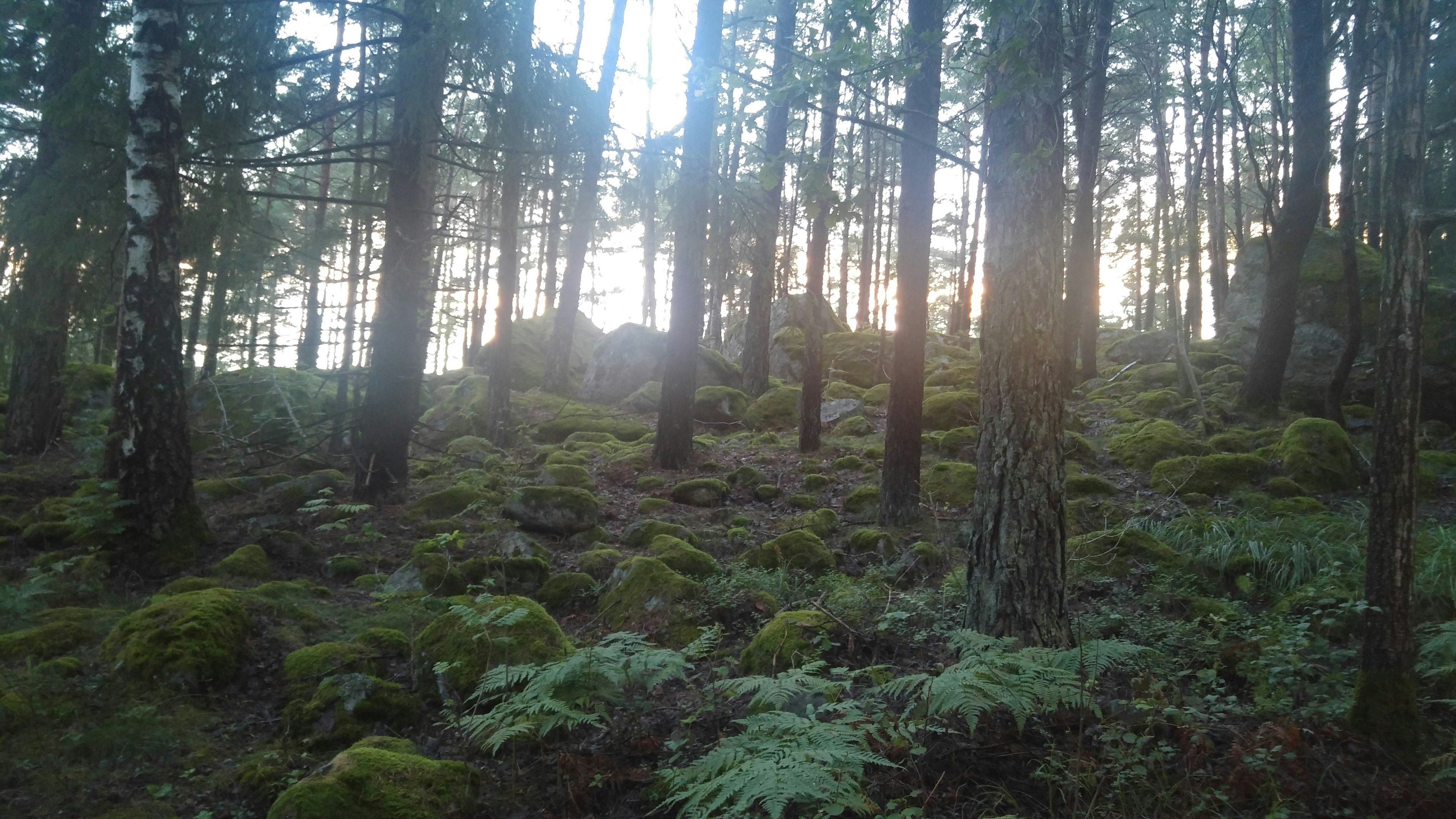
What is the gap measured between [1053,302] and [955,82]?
926 inches

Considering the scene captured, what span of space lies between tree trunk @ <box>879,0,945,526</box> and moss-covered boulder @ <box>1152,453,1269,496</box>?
128 inches

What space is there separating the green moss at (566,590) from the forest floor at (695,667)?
0.03 meters

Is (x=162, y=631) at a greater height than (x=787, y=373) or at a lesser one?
lesser

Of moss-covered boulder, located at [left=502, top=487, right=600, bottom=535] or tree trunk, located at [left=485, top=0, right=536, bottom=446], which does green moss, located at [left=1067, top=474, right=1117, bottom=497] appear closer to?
moss-covered boulder, located at [left=502, top=487, right=600, bottom=535]

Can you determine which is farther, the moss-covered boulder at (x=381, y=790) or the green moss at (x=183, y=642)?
the green moss at (x=183, y=642)

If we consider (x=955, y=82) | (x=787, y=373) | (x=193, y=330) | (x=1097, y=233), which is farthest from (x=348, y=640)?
(x=1097, y=233)

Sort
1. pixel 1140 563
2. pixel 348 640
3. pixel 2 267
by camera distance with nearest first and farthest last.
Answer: pixel 348 640 → pixel 1140 563 → pixel 2 267

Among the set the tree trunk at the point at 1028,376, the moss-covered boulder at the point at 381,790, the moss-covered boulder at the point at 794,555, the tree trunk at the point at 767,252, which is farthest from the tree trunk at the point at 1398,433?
the moss-covered boulder at the point at 381,790

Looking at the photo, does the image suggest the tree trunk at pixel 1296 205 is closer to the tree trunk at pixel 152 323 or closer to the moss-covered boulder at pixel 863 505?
the moss-covered boulder at pixel 863 505

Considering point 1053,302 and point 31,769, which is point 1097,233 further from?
point 31,769

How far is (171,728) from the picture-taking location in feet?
14.5

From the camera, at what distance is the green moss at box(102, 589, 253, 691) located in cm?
484

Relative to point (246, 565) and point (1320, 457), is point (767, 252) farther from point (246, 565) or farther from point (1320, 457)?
point (246, 565)

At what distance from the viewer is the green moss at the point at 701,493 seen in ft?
34.2
